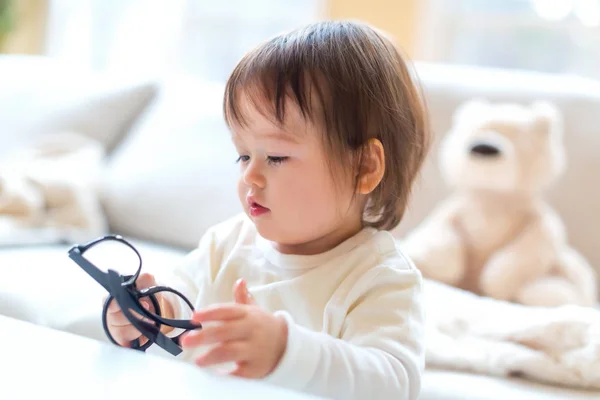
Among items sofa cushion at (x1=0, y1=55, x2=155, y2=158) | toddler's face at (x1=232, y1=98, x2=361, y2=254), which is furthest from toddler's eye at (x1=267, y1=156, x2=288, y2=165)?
sofa cushion at (x1=0, y1=55, x2=155, y2=158)

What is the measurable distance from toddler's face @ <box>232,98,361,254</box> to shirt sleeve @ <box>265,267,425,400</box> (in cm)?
11

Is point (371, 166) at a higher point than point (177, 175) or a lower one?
higher

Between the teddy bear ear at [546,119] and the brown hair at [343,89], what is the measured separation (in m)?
0.71

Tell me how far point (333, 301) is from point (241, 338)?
0.22 m

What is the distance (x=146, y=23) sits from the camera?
124 inches

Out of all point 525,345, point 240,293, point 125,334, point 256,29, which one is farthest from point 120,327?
point 256,29

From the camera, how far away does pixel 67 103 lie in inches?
82.3

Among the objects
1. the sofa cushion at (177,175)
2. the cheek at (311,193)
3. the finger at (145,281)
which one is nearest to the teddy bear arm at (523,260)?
the sofa cushion at (177,175)

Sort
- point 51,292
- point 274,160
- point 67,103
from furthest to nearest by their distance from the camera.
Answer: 1. point 67,103
2. point 51,292
3. point 274,160

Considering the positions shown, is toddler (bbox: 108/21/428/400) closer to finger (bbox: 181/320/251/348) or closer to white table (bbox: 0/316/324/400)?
finger (bbox: 181/320/251/348)

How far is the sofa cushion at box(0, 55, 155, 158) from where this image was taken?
80.8 inches

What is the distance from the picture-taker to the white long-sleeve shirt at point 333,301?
764 millimetres

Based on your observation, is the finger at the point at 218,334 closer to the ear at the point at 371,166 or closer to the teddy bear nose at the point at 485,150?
the ear at the point at 371,166

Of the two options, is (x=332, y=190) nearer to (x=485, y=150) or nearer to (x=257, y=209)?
(x=257, y=209)
